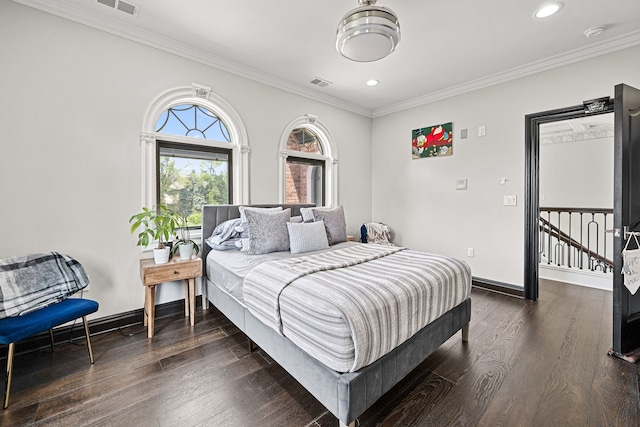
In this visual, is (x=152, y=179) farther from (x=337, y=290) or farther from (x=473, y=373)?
(x=473, y=373)

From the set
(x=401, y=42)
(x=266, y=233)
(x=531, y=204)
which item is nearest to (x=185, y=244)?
(x=266, y=233)

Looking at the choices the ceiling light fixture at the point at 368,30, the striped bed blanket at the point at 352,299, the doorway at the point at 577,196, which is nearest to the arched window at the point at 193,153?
the striped bed blanket at the point at 352,299

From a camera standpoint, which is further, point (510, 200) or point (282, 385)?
point (510, 200)

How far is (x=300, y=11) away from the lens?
94.7 inches

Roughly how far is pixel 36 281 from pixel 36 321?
Result: 0.39 meters

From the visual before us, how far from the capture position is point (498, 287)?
3.68 meters

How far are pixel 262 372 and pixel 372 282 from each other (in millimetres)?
1089

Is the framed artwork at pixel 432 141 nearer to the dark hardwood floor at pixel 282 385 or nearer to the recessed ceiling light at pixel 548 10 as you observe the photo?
the recessed ceiling light at pixel 548 10

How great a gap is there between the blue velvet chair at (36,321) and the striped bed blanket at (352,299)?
1249 mm

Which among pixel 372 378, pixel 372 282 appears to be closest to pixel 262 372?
pixel 372 378

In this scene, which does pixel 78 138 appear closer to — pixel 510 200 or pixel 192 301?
pixel 192 301

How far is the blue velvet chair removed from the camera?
5.41ft

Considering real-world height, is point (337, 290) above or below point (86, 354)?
above

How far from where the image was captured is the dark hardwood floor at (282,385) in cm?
154
